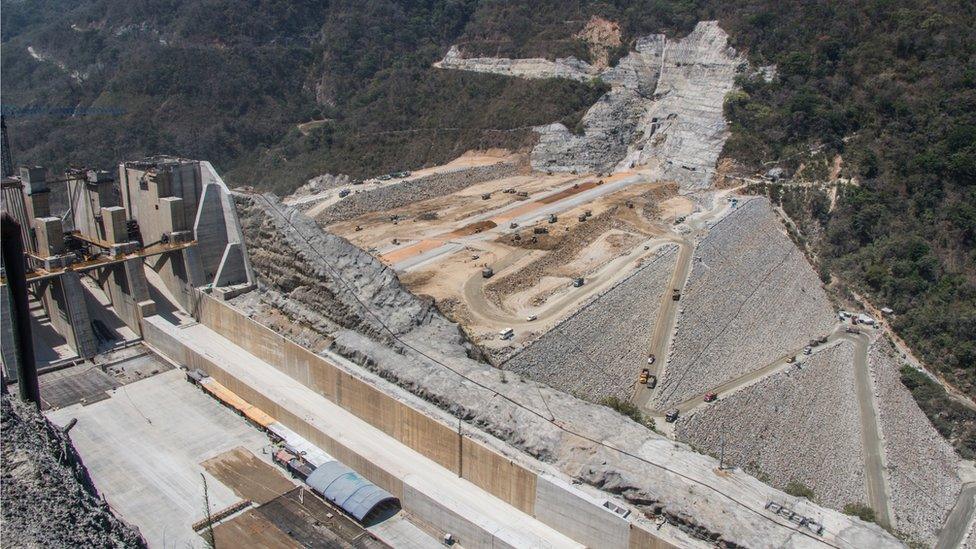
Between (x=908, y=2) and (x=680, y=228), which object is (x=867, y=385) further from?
(x=908, y=2)

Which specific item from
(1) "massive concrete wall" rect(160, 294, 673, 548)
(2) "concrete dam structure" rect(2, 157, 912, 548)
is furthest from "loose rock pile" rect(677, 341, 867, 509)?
(1) "massive concrete wall" rect(160, 294, 673, 548)

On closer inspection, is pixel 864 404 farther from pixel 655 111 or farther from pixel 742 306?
pixel 655 111

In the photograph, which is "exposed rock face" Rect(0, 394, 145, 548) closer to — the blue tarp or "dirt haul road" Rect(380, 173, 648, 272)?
the blue tarp

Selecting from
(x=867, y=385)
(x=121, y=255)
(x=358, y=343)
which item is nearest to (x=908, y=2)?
(x=867, y=385)

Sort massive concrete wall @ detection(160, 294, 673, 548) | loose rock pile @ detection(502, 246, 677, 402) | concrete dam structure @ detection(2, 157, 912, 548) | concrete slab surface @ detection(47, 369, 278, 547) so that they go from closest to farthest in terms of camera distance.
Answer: concrete dam structure @ detection(2, 157, 912, 548) < massive concrete wall @ detection(160, 294, 673, 548) < concrete slab surface @ detection(47, 369, 278, 547) < loose rock pile @ detection(502, 246, 677, 402)

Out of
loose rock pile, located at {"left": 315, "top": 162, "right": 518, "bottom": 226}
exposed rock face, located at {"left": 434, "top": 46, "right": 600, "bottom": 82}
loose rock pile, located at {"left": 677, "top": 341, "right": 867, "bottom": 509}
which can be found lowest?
loose rock pile, located at {"left": 677, "top": 341, "right": 867, "bottom": 509}

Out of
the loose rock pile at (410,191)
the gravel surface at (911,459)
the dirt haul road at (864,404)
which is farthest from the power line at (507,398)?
the loose rock pile at (410,191)
